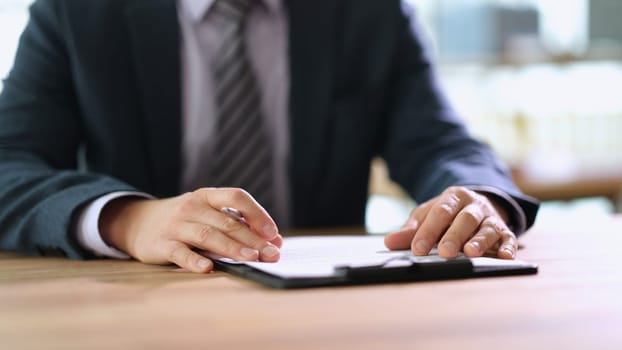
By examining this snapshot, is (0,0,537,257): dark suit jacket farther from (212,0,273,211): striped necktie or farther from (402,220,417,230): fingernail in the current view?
(402,220,417,230): fingernail

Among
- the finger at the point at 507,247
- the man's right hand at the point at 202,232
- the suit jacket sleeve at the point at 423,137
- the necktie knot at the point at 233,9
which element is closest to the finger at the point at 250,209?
the man's right hand at the point at 202,232

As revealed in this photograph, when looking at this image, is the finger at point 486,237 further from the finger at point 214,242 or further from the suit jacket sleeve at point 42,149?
A: the suit jacket sleeve at point 42,149

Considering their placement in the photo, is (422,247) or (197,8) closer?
(422,247)

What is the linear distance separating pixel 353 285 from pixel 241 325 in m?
0.18

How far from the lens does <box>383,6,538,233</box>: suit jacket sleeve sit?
133cm

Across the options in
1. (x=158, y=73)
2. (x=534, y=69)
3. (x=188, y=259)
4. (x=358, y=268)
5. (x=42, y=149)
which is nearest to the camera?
(x=358, y=268)

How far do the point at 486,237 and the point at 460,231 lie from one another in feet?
0.11

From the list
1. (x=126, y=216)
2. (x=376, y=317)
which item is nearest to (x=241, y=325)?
(x=376, y=317)

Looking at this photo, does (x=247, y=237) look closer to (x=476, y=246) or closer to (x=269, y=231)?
(x=269, y=231)

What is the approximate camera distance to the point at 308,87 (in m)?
1.51

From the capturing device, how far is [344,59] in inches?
60.7

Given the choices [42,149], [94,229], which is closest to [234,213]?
[94,229]

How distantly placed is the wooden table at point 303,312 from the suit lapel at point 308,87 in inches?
A: 24.4

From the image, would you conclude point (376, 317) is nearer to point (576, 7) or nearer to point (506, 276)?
point (506, 276)
